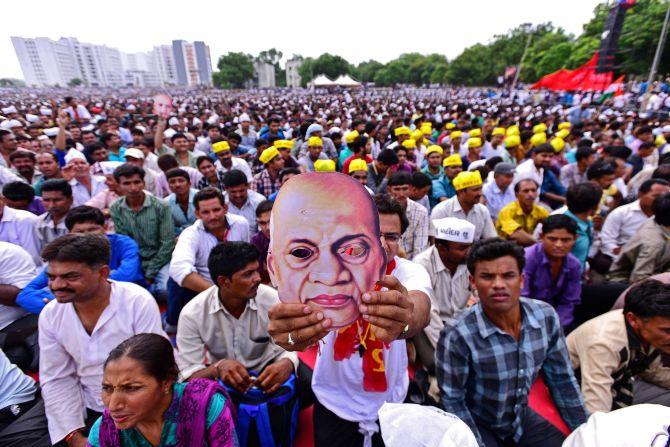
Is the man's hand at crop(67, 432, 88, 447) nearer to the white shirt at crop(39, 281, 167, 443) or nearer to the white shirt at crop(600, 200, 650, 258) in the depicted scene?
the white shirt at crop(39, 281, 167, 443)

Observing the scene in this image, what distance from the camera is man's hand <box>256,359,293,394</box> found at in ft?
7.28

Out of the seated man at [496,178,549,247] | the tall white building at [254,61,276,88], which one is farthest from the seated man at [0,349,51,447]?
the tall white building at [254,61,276,88]

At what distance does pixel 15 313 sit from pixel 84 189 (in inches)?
97.3

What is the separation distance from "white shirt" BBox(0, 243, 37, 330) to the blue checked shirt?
3356 mm

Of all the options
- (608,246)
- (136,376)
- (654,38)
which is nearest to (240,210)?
(136,376)

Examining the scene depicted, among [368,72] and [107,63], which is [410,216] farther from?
[107,63]

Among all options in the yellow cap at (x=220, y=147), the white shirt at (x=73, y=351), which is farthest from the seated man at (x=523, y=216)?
the yellow cap at (x=220, y=147)

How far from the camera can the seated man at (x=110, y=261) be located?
9.20ft

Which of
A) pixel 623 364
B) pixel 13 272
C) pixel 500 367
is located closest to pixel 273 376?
pixel 500 367

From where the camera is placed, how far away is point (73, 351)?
220 cm

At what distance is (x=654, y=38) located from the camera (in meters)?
25.7

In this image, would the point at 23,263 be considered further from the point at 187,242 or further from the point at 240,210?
the point at 240,210

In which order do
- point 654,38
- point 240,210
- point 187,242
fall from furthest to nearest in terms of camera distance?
point 654,38, point 240,210, point 187,242

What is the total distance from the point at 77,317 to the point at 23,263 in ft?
4.47
